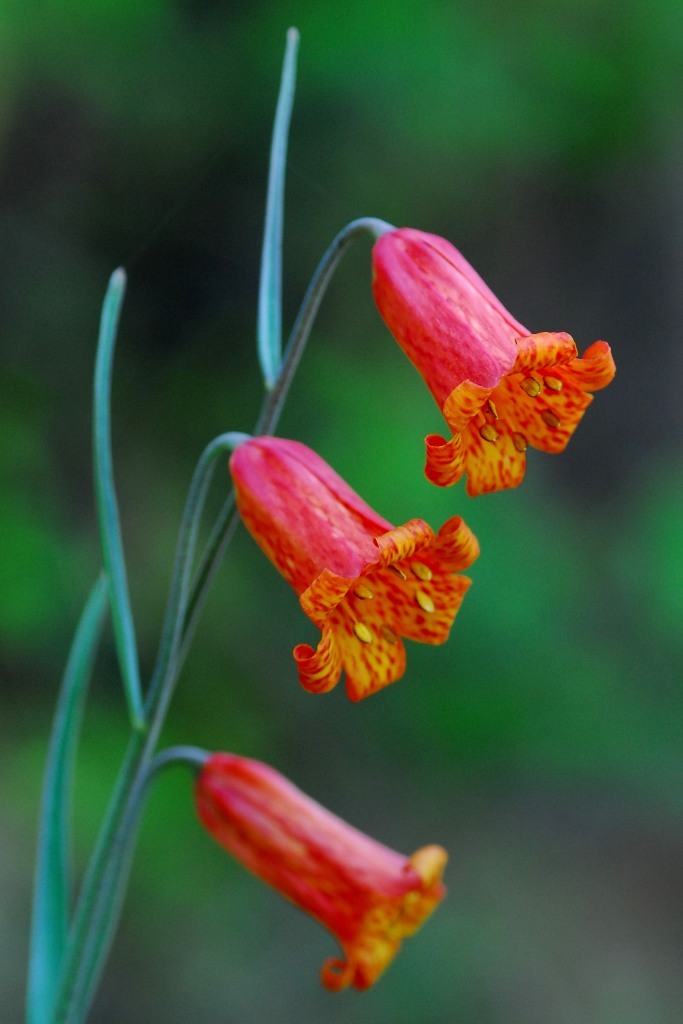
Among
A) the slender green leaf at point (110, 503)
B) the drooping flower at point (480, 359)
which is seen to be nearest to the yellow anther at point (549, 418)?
the drooping flower at point (480, 359)

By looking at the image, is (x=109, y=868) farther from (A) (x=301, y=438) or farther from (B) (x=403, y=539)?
(A) (x=301, y=438)

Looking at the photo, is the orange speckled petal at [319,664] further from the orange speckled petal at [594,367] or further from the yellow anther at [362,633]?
the orange speckled petal at [594,367]

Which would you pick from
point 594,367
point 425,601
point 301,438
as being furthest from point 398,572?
point 301,438

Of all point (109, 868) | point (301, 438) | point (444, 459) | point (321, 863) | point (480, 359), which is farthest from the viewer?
point (301, 438)

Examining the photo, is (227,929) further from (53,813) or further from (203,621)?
(53,813)

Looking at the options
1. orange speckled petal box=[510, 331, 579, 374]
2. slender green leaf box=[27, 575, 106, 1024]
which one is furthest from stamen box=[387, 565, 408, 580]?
slender green leaf box=[27, 575, 106, 1024]
